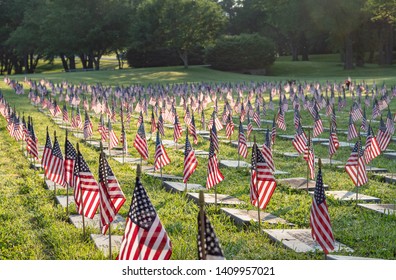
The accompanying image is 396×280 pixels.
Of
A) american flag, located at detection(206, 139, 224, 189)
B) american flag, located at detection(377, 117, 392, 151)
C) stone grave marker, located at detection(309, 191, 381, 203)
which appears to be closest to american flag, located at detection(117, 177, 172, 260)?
american flag, located at detection(206, 139, 224, 189)

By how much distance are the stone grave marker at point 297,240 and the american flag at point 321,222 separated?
0.60m

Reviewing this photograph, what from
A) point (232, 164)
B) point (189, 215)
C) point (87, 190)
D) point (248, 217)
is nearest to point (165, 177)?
point (232, 164)

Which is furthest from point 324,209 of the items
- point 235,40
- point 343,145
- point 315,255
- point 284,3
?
point 284,3

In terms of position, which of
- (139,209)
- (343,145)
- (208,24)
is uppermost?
(208,24)

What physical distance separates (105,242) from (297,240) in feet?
8.65

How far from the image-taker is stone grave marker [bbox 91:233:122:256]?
28.0 ft

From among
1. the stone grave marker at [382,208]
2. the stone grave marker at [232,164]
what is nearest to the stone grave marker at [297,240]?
the stone grave marker at [382,208]

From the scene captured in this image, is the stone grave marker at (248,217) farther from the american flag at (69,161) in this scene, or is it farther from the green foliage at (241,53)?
the green foliage at (241,53)

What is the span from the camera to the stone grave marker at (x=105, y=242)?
8.55m

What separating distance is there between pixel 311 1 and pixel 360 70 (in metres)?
10.1

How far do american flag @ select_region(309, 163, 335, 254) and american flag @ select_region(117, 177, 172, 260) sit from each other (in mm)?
2388

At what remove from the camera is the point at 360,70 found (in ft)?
220

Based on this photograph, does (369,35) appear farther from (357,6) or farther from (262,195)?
(262,195)

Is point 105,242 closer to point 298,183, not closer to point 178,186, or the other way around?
point 178,186
